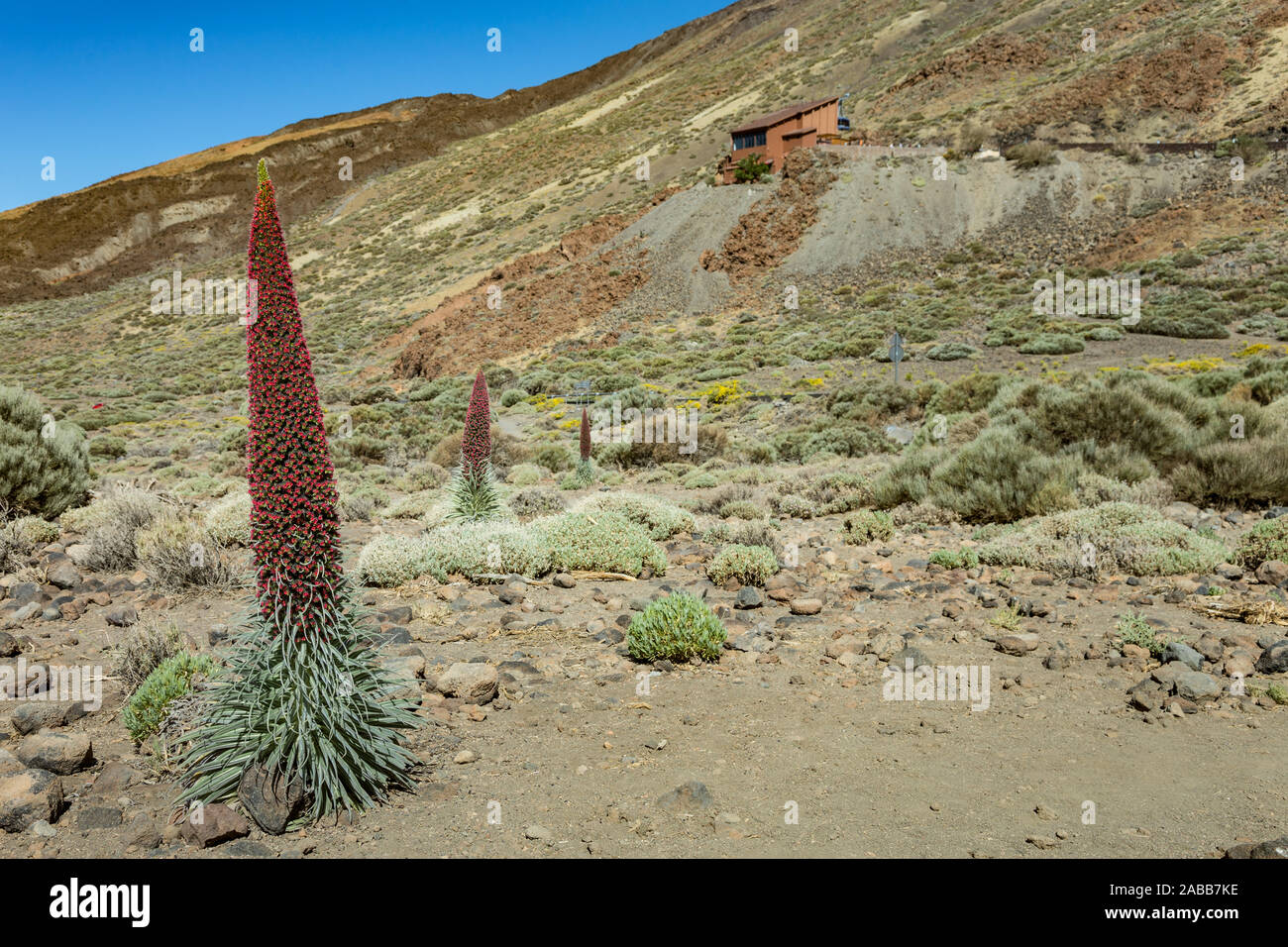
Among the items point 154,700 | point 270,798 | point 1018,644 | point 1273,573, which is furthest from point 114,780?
point 1273,573

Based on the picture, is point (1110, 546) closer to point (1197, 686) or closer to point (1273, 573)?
point (1273, 573)

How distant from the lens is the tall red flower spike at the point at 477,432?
7586mm

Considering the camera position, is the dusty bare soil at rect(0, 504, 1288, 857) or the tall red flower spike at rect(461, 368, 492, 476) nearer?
the dusty bare soil at rect(0, 504, 1288, 857)

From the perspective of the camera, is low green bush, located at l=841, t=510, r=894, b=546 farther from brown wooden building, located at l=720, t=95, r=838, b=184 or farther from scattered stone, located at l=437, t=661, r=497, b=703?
brown wooden building, located at l=720, t=95, r=838, b=184

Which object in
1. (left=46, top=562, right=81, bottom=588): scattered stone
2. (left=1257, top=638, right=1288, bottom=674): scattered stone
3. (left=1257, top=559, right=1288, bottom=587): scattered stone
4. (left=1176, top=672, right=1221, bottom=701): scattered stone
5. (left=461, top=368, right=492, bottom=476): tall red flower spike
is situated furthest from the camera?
(left=461, top=368, right=492, bottom=476): tall red flower spike

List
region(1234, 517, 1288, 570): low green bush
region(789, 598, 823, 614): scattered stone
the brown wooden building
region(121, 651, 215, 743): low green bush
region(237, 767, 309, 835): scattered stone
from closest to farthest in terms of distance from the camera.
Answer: region(237, 767, 309, 835): scattered stone < region(121, 651, 215, 743): low green bush < region(789, 598, 823, 614): scattered stone < region(1234, 517, 1288, 570): low green bush < the brown wooden building

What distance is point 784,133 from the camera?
4166 cm

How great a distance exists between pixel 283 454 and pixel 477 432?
4.63 m

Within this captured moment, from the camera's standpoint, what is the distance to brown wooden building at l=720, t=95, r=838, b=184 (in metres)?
41.3

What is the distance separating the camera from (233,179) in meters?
70.6

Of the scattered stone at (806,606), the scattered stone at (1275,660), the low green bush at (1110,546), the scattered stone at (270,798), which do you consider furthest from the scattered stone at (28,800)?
the low green bush at (1110,546)

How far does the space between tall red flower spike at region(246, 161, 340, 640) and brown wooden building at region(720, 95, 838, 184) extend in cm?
4223

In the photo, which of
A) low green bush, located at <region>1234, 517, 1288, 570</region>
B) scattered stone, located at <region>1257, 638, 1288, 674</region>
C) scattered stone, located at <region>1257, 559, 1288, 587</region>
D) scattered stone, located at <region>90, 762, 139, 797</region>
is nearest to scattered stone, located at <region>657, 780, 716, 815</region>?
scattered stone, located at <region>90, 762, 139, 797</region>

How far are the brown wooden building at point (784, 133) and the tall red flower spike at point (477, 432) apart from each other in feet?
124
